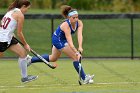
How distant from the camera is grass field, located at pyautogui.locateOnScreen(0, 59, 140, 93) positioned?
12.4 meters

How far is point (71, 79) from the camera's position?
49.3 feet

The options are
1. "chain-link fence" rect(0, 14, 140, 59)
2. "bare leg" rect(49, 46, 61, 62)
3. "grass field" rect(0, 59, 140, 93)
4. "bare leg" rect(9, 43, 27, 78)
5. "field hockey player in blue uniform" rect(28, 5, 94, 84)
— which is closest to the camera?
"grass field" rect(0, 59, 140, 93)

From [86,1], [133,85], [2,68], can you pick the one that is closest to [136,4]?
[86,1]

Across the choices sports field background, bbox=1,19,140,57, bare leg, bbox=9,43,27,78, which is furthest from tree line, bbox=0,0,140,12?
bare leg, bbox=9,43,27,78

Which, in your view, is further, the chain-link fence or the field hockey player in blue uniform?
the chain-link fence

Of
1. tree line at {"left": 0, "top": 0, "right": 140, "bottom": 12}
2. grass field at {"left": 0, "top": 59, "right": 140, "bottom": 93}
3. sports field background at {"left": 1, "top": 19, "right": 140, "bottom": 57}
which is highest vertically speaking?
grass field at {"left": 0, "top": 59, "right": 140, "bottom": 93}

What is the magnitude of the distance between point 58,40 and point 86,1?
58.1 ft

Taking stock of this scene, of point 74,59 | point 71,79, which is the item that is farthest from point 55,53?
point 74,59

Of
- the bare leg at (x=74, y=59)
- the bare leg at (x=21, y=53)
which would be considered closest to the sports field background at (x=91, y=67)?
the bare leg at (x=74, y=59)

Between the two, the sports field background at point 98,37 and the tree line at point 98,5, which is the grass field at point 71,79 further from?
the tree line at point 98,5

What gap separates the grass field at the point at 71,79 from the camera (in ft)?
40.7

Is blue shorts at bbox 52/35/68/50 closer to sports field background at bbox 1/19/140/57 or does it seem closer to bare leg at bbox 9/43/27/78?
bare leg at bbox 9/43/27/78

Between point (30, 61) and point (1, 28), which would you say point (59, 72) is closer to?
point (30, 61)

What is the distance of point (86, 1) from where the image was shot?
31.8 metres
